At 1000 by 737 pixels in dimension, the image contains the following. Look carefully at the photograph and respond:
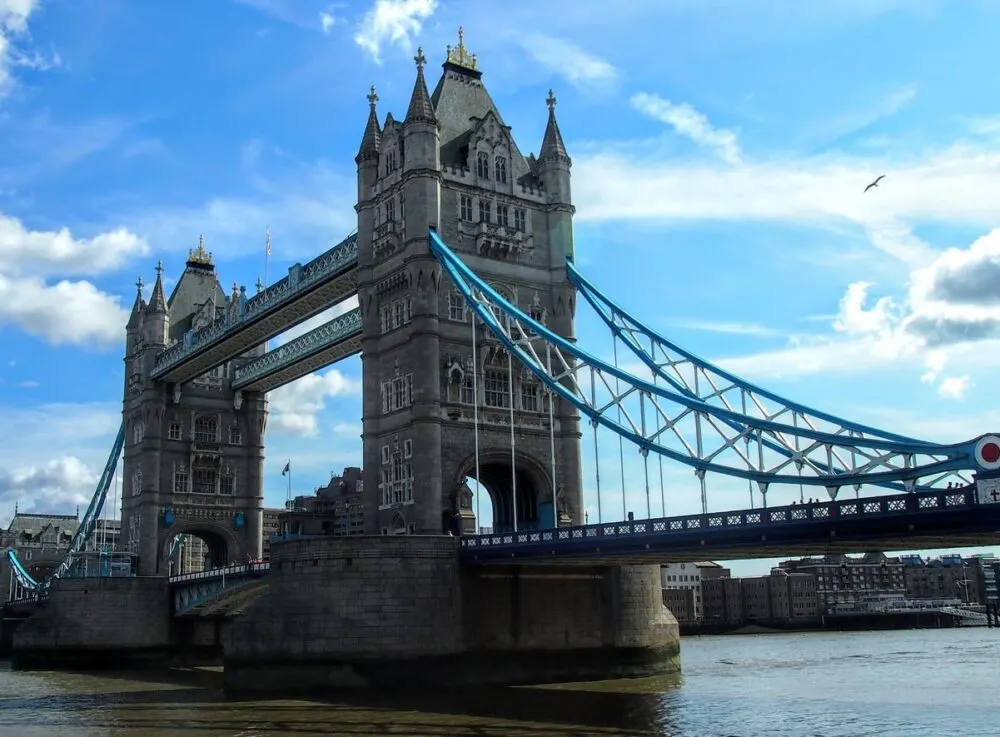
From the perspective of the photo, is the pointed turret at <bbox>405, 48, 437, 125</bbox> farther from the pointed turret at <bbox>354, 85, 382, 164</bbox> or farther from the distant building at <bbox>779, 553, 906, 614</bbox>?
the distant building at <bbox>779, 553, 906, 614</bbox>

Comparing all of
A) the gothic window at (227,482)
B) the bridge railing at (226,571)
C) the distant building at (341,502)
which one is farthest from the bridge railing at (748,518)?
the distant building at (341,502)

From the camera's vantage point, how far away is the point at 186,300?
87.9 metres

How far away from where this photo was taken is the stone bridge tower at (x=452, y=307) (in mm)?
54125

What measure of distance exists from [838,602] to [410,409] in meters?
129

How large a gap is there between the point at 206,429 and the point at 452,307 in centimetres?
3566

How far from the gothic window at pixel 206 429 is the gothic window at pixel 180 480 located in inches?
101

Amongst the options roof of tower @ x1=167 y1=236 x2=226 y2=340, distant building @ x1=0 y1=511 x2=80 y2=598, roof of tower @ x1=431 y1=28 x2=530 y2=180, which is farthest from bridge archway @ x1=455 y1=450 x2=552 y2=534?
distant building @ x1=0 y1=511 x2=80 y2=598

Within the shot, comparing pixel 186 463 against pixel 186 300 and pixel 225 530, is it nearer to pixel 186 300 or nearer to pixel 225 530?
pixel 225 530

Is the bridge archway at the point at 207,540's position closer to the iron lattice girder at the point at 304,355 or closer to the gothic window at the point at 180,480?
the gothic window at the point at 180,480

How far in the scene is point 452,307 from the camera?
183 ft

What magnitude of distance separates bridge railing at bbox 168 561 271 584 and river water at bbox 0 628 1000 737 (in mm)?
5833

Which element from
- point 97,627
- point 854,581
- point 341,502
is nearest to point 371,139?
point 97,627

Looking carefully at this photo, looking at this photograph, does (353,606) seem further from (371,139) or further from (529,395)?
(371,139)

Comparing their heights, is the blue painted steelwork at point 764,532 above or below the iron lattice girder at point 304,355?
below
